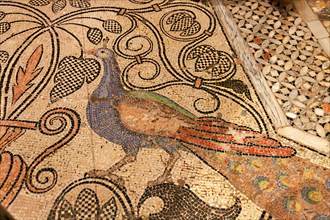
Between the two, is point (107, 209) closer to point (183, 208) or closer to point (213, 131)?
point (183, 208)

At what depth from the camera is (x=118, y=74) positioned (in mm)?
1488

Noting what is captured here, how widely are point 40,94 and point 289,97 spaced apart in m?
1.06

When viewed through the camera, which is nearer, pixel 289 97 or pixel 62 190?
pixel 62 190

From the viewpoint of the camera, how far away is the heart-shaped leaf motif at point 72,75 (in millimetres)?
1427

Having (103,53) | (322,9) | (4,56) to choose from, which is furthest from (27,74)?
(322,9)

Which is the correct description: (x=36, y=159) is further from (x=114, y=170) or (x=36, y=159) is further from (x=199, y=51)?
(x=199, y=51)

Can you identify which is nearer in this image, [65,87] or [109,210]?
[109,210]

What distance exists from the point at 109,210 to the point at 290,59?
3.40ft

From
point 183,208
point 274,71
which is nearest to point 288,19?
point 274,71

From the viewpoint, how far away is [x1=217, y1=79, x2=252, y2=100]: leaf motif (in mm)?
1425

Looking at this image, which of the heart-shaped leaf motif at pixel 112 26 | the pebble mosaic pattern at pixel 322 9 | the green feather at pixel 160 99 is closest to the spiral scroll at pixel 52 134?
the green feather at pixel 160 99

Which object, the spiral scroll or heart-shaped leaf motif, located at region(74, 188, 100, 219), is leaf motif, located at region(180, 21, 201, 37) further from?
heart-shaped leaf motif, located at region(74, 188, 100, 219)

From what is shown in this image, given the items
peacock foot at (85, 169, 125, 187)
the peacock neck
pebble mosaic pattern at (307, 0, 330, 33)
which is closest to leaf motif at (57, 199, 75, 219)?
peacock foot at (85, 169, 125, 187)

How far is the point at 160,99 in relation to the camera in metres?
1.40
